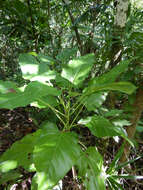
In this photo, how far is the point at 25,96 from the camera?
471 millimetres

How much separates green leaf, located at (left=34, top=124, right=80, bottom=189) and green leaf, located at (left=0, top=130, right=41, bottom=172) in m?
0.21

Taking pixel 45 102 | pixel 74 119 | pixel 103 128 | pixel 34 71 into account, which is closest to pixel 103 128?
pixel 103 128

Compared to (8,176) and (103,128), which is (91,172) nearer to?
(103,128)

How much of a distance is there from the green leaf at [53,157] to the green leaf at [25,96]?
209 millimetres

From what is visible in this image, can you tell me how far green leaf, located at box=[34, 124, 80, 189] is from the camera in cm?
47

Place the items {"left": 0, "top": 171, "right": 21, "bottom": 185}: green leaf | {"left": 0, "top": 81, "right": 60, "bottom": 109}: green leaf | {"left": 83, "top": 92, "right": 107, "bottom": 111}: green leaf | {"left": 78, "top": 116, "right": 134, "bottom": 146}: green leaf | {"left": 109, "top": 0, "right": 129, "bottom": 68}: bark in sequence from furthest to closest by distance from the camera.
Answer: {"left": 109, "top": 0, "right": 129, "bottom": 68}: bark, {"left": 0, "top": 171, "right": 21, "bottom": 185}: green leaf, {"left": 83, "top": 92, "right": 107, "bottom": 111}: green leaf, {"left": 78, "top": 116, "right": 134, "bottom": 146}: green leaf, {"left": 0, "top": 81, "right": 60, "bottom": 109}: green leaf

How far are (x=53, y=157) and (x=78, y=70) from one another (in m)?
0.43

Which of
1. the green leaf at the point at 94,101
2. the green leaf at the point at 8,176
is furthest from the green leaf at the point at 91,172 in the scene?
the green leaf at the point at 8,176

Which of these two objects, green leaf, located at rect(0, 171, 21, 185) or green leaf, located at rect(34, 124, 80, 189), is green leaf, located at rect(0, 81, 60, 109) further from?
green leaf, located at rect(0, 171, 21, 185)

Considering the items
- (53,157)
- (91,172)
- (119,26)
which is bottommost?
(91,172)

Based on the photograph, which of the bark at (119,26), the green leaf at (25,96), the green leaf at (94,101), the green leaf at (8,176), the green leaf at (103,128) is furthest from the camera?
the bark at (119,26)

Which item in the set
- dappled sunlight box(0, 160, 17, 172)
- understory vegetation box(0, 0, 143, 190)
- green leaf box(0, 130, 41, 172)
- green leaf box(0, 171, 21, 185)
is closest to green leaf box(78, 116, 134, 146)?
understory vegetation box(0, 0, 143, 190)

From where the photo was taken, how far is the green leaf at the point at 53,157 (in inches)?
18.4

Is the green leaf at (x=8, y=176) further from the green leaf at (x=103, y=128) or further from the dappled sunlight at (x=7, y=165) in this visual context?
the green leaf at (x=103, y=128)
